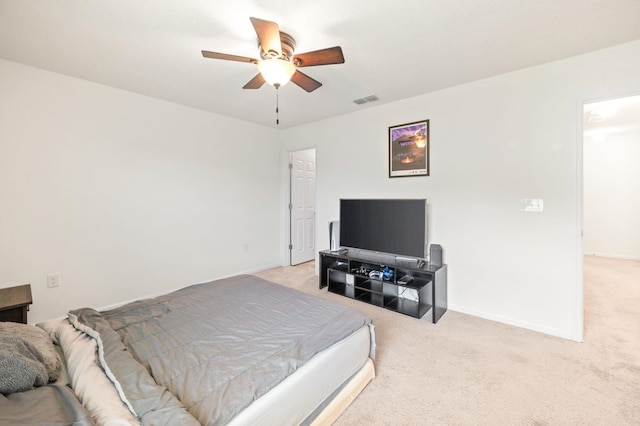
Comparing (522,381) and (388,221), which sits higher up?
(388,221)

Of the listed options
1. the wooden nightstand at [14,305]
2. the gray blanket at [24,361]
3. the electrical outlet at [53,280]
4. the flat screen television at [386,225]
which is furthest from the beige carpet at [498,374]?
the electrical outlet at [53,280]

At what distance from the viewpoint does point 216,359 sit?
52.0 inches

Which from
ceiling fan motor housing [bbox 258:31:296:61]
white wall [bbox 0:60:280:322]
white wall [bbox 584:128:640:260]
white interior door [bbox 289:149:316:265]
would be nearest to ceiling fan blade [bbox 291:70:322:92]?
ceiling fan motor housing [bbox 258:31:296:61]

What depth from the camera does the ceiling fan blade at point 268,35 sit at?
1.57 metres

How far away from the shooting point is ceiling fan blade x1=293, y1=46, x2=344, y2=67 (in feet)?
5.97

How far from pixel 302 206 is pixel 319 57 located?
137 inches

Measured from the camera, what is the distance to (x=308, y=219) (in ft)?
17.6

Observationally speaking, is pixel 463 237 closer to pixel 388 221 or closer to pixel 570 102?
pixel 388 221

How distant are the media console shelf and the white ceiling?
2.05 metres

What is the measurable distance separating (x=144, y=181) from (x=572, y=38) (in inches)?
174

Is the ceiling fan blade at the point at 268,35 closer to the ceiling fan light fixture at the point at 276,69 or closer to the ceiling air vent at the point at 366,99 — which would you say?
the ceiling fan light fixture at the point at 276,69

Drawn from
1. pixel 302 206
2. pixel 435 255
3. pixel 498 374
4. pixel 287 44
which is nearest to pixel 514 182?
pixel 435 255

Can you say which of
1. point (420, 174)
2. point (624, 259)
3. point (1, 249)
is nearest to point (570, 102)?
point (420, 174)

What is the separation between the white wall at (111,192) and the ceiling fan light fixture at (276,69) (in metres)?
2.28
